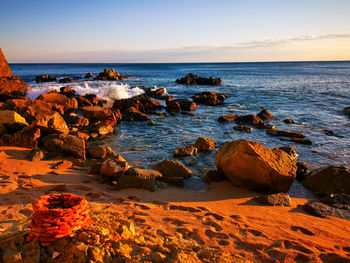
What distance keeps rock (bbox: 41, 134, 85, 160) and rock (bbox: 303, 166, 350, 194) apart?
6.42 metres

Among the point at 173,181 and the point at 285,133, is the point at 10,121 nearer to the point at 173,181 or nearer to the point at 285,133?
the point at 173,181

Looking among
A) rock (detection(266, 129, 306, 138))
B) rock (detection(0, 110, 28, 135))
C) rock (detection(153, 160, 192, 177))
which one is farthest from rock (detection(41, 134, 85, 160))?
rock (detection(266, 129, 306, 138))

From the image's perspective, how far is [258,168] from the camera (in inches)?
213

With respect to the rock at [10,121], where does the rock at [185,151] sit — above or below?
below

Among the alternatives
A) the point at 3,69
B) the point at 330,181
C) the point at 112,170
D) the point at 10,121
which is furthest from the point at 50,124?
the point at 3,69

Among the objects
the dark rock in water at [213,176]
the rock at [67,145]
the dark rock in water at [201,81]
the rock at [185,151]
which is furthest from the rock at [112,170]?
the dark rock in water at [201,81]

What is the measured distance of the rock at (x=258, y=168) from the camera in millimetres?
5391

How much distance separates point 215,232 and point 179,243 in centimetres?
85

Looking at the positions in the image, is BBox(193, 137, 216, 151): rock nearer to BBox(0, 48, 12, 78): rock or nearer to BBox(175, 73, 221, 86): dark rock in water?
BBox(0, 48, 12, 78): rock

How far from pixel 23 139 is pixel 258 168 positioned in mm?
6915

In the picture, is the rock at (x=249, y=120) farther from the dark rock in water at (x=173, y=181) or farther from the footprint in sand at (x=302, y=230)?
the footprint in sand at (x=302, y=230)

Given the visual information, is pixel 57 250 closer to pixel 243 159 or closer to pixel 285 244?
pixel 285 244

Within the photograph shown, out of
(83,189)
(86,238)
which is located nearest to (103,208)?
(83,189)

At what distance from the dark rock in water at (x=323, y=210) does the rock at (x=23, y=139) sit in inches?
302
